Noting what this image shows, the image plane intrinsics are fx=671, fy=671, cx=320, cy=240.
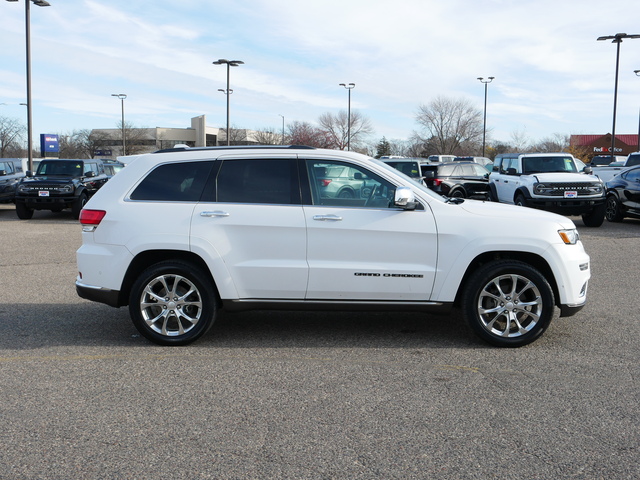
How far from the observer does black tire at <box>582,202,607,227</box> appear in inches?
635

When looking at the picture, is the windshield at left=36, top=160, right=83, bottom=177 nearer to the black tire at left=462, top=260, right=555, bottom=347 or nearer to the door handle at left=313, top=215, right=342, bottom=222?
the door handle at left=313, top=215, right=342, bottom=222

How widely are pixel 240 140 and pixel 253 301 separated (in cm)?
7501

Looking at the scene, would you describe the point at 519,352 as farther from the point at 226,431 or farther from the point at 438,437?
the point at 226,431

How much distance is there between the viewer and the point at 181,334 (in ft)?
19.0

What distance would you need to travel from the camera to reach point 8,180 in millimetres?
21156

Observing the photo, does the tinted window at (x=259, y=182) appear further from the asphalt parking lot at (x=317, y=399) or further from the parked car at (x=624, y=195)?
the parked car at (x=624, y=195)

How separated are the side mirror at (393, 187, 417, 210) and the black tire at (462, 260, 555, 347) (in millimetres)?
823

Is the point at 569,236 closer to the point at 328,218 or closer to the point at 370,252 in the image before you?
the point at 370,252

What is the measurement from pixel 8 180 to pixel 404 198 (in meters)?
18.9

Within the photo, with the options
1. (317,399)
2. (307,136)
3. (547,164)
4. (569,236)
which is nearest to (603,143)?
(307,136)

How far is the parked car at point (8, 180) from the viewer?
21.0 metres

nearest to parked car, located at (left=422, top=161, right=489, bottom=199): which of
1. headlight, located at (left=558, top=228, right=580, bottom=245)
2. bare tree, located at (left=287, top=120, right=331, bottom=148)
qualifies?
headlight, located at (left=558, top=228, right=580, bottom=245)

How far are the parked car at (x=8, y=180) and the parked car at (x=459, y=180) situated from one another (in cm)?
1360

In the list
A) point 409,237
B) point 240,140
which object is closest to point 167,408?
point 409,237
